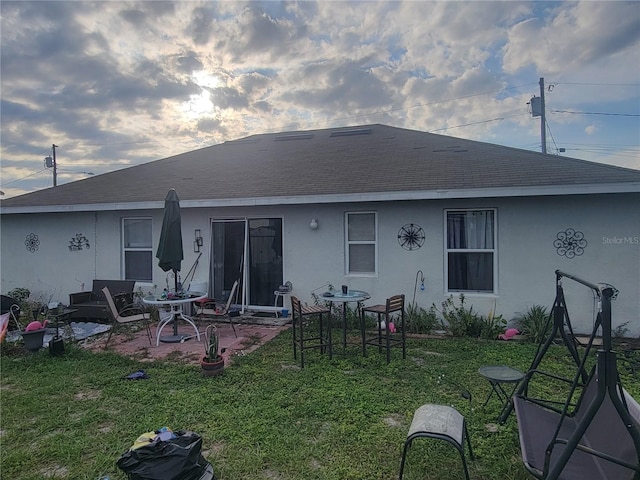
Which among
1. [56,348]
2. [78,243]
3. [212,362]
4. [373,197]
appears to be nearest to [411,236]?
[373,197]

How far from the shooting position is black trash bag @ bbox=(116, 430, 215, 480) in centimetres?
236

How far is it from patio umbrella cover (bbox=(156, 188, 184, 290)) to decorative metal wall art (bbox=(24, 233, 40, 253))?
18.8 feet

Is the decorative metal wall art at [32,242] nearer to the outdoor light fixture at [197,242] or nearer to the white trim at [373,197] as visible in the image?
the white trim at [373,197]

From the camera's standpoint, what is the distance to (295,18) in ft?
30.0

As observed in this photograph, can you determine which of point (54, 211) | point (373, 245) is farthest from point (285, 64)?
point (54, 211)

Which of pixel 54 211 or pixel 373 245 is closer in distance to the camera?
pixel 373 245

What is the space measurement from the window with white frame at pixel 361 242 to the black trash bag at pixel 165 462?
527 centimetres

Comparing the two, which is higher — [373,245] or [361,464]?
[373,245]

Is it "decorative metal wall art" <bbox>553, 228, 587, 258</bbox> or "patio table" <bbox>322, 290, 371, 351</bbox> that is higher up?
"decorative metal wall art" <bbox>553, 228, 587, 258</bbox>

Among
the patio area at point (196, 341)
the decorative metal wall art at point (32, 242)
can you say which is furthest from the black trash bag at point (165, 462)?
the decorative metal wall art at point (32, 242)

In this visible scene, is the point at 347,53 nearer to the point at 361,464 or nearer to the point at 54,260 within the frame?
the point at 54,260

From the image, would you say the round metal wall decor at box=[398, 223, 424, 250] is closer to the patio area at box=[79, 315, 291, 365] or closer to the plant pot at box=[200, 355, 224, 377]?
the patio area at box=[79, 315, 291, 365]

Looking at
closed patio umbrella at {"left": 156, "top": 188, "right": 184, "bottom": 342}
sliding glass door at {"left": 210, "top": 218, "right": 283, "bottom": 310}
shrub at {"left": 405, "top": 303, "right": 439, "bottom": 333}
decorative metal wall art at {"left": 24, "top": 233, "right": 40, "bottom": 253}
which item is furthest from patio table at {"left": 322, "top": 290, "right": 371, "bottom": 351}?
decorative metal wall art at {"left": 24, "top": 233, "right": 40, "bottom": 253}

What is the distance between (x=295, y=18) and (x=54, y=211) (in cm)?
759
